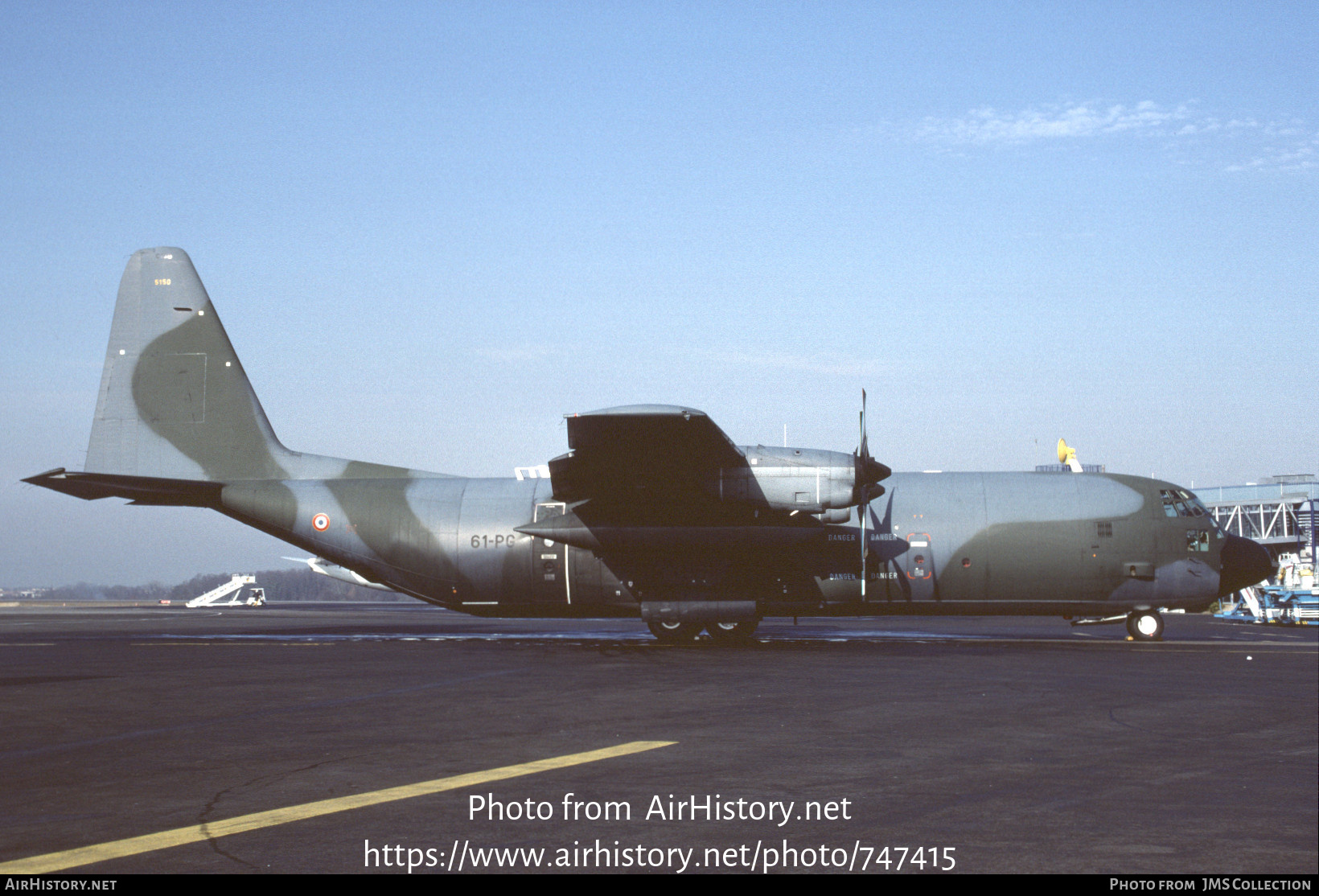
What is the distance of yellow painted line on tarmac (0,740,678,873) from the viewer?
18.8 ft

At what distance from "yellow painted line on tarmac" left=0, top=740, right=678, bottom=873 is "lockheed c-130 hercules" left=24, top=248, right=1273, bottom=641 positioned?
38.8 feet

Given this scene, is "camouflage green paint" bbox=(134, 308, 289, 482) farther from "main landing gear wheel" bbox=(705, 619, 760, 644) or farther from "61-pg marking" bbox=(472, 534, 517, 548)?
"main landing gear wheel" bbox=(705, 619, 760, 644)

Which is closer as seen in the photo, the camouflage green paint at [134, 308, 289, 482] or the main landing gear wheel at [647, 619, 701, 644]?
the main landing gear wheel at [647, 619, 701, 644]

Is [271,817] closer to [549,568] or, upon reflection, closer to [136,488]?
A: [549,568]

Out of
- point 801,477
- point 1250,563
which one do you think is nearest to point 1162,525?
point 1250,563

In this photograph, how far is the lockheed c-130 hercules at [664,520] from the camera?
73.2 ft

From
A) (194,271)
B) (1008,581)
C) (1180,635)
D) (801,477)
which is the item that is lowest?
(1180,635)

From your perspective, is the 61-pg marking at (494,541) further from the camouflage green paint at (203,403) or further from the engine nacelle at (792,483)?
the camouflage green paint at (203,403)

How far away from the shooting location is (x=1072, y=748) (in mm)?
9367

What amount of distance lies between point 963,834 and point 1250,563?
20824mm

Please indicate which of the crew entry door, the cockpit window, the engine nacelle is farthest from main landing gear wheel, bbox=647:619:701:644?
the cockpit window

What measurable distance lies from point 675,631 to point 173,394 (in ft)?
44.7
